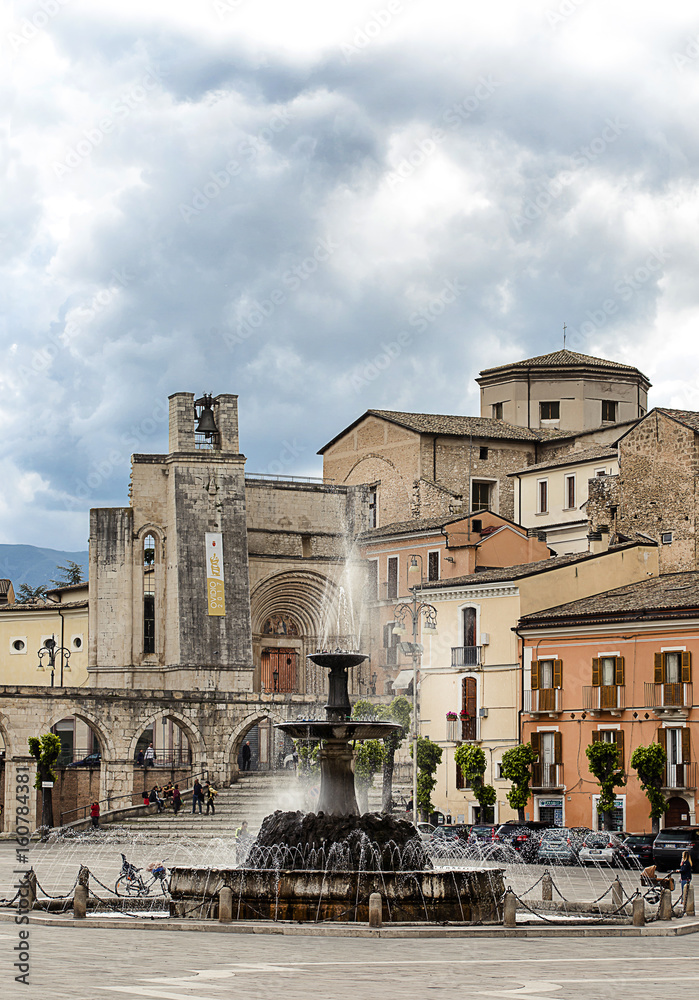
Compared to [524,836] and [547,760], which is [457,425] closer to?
[547,760]

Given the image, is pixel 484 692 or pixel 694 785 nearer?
pixel 694 785

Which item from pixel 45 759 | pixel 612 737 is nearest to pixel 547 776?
pixel 612 737

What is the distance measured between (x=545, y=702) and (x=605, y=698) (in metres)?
2.92

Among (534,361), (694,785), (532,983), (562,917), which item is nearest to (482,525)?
(534,361)

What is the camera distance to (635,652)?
166 ft

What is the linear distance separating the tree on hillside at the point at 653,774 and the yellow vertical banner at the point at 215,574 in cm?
2606

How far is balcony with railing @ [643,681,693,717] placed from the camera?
4862 centimetres

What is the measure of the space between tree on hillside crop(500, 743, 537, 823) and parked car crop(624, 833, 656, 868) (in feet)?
26.1

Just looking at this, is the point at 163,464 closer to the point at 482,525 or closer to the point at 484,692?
the point at 482,525

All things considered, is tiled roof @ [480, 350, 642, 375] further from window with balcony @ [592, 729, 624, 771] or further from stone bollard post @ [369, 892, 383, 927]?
stone bollard post @ [369, 892, 383, 927]

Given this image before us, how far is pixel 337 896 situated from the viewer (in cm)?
2398

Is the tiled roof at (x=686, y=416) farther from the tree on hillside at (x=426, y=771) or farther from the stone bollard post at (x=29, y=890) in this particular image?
the stone bollard post at (x=29, y=890)

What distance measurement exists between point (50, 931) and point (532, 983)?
26.4ft

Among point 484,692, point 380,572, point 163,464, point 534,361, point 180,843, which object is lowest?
point 180,843
